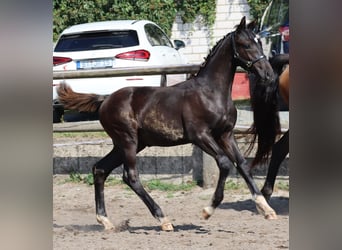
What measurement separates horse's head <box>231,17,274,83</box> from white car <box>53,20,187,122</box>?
2.66 ft

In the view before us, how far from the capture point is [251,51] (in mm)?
3773

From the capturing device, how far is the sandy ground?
368cm

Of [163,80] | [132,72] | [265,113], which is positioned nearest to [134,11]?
[132,72]

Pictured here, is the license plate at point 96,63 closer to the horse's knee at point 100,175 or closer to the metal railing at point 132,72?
the metal railing at point 132,72

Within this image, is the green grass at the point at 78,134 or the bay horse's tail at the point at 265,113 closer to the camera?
the bay horse's tail at the point at 265,113

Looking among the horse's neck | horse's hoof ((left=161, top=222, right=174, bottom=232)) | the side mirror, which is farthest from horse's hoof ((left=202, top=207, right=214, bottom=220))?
the side mirror

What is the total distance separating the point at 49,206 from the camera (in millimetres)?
1549

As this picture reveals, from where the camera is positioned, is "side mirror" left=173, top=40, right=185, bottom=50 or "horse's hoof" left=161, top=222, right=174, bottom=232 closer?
"horse's hoof" left=161, top=222, right=174, bottom=232

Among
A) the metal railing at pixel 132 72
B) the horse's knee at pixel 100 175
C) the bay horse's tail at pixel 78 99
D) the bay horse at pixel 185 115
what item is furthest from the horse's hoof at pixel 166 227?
the metal railing at pixel 132 72

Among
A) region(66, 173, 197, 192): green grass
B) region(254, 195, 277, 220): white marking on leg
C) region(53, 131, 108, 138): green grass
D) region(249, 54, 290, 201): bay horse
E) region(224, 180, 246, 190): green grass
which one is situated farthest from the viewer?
region(53, 131, 108, 138): green grass

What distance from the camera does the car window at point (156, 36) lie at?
450cm

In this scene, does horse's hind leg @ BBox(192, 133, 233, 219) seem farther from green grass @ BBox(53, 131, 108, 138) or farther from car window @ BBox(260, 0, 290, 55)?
green grass @ BBox(53, 131, 108, 138)

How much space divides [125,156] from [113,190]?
0.44 meters
